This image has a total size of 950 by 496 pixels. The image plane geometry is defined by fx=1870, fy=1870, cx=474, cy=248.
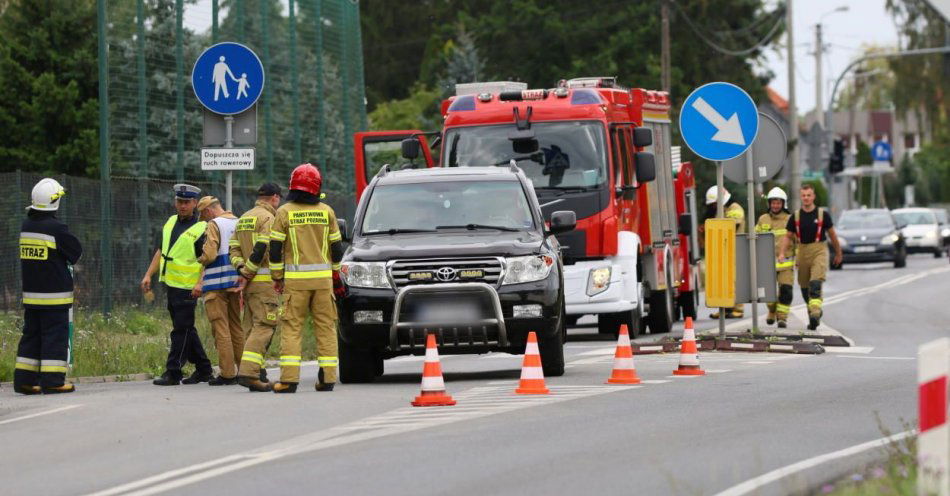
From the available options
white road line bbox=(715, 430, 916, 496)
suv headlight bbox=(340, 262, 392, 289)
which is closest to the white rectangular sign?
suv headlight bbox=(340, 262, 392, 289)

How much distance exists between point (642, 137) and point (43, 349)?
8.81 meters

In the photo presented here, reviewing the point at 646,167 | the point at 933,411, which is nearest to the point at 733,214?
→ the point at 646,167

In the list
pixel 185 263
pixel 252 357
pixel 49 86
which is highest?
pixel 49 86

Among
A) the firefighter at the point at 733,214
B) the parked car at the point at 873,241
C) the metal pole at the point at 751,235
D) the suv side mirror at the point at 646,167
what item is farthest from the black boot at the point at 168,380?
the parked car at the point at 873,241

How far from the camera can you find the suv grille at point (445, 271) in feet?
50.2

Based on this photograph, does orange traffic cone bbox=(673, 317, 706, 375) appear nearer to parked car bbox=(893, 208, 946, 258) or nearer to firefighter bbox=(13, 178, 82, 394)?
firefighter bbox=(13, 178, 82, 394)

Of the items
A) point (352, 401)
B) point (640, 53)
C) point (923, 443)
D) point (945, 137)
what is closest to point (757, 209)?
point (640, 53)

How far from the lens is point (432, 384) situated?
13.3m

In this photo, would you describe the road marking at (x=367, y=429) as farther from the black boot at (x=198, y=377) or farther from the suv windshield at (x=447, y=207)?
the black boot at (x=198, y=377)

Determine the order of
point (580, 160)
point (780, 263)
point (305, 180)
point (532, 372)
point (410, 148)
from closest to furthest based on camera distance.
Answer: point (532, 372)
point (305, 180)
point (580, 160)
point (410, 148)
point (780, 263)

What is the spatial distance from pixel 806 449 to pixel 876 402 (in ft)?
9.73

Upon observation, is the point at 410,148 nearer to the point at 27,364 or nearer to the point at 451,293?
the point at 451,293

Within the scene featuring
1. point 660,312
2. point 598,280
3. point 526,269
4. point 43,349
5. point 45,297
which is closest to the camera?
point 526,269

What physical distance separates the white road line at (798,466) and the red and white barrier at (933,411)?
1550 millimetres
